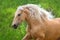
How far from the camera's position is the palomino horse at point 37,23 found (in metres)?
8.13

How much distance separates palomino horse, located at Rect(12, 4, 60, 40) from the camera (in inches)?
320

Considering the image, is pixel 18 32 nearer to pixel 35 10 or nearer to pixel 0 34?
pixel 0 34

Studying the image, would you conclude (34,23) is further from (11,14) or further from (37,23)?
(11,14)

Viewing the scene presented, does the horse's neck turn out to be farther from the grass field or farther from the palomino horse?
the grass field

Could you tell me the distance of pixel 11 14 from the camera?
1129cm

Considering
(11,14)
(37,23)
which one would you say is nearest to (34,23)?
(37,23)

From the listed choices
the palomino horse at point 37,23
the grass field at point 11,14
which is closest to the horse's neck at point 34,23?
the palomino horse at point 37,23

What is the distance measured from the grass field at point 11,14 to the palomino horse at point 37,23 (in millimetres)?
1425

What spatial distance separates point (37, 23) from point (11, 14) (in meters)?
3.03

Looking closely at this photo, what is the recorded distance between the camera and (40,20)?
8375 millimetres

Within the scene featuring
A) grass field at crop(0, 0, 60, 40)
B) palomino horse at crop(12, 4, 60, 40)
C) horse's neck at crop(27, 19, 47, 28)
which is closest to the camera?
palomino horse at crop(12, 4, 60, 40)

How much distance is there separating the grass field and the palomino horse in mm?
1425

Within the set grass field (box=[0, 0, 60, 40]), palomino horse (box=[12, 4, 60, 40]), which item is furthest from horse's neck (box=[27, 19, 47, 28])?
grass field (box=[0, 0, 60, 40])

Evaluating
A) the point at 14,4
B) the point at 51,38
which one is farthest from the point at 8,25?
the point at 51,38
